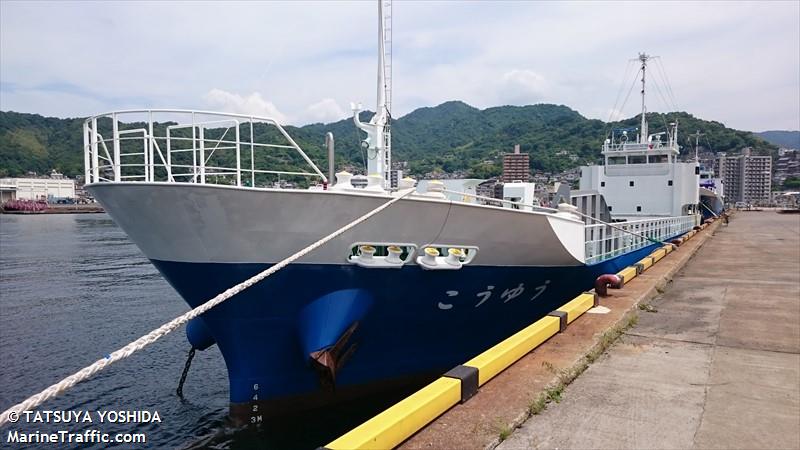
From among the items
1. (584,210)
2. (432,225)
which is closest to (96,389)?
(432,225)

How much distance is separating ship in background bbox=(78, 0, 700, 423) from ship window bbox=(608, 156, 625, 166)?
52.1ft

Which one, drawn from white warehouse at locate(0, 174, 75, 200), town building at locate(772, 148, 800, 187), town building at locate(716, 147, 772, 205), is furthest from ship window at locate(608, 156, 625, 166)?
town building at locate(772, 148, 800, 187)

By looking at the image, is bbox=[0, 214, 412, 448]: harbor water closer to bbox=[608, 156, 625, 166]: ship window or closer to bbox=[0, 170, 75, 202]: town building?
bbox=[608, 156, 625, 166]: ship window

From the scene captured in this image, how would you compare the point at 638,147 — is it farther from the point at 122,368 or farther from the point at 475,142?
the point at 475,142

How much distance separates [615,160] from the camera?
2333cm

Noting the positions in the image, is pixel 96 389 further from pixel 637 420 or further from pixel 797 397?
pixel 797 397

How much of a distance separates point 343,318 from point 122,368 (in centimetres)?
672

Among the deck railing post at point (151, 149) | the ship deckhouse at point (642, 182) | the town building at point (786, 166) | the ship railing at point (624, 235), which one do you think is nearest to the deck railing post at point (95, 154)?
the deck railing post at point (151, 149)

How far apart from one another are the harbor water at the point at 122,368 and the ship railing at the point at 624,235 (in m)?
6.56

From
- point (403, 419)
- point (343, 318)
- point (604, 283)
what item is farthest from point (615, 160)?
point (403, 419)

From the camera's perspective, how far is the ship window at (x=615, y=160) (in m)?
23.2

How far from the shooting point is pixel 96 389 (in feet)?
31.5

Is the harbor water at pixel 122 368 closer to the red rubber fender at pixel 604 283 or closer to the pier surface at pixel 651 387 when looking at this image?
the pier surface at pixel 651 387

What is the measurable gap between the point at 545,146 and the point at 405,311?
115704mm
